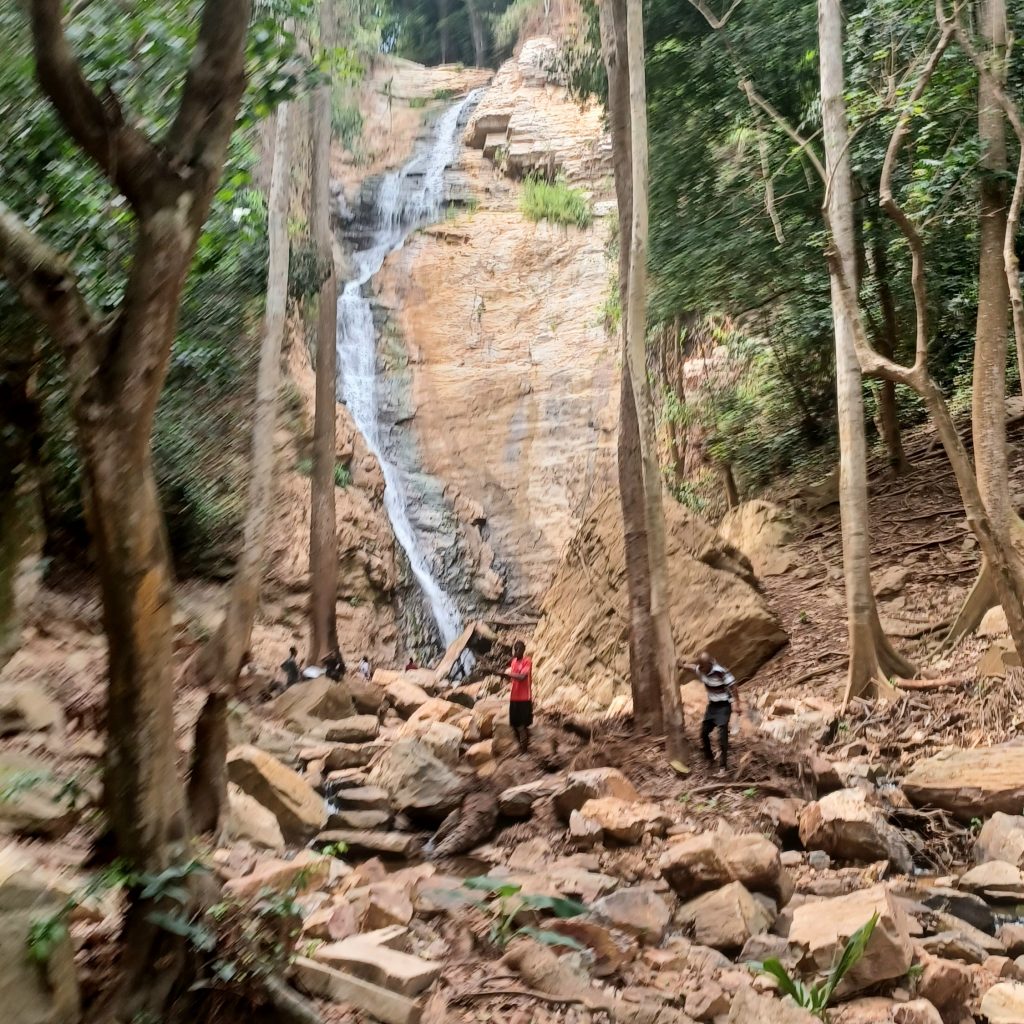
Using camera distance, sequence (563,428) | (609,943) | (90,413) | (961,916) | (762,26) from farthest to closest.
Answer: (563,428)
(762,26)
(961,916)
(609,943)
(90,413)

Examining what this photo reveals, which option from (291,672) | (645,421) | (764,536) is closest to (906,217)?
(645,421)

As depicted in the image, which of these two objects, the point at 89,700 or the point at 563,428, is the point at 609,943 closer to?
the point at 89,700

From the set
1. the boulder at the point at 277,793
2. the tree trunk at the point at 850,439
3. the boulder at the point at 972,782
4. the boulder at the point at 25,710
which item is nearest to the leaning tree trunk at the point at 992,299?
the tree trunk at the point at 850,439

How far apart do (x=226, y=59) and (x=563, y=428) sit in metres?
20.8

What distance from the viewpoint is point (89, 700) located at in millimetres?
8461

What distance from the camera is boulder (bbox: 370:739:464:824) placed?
26.5 feet

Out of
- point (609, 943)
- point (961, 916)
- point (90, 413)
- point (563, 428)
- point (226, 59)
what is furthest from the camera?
point (563, 428)

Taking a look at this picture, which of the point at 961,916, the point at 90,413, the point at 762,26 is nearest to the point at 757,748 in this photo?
the point at 961,916

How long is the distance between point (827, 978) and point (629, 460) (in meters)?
7.05

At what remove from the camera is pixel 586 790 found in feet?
24.2

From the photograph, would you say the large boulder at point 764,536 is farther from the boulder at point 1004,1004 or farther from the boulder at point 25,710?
the boulder at point 1004,1004

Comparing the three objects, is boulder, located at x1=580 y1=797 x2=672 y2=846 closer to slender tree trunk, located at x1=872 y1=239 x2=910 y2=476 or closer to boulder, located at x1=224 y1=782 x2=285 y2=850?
boulder, located at x1=224 y1=782 x2=285 y2=850

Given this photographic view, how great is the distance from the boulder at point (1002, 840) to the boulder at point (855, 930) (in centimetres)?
141

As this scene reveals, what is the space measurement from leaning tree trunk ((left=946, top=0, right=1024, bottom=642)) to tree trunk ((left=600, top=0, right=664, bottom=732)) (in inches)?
138
